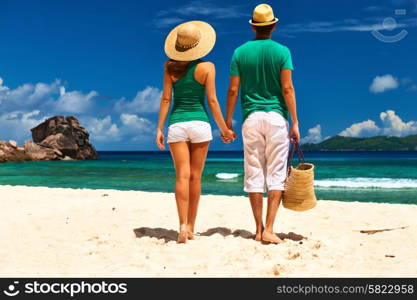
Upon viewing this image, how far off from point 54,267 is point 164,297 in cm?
163

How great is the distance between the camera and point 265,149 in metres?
5.29

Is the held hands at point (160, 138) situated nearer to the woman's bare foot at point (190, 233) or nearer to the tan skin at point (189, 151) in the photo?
the tan skin at point (189, 151)

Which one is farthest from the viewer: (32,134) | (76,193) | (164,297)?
(32,134)

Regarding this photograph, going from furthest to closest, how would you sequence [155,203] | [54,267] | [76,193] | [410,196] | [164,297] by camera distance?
1. [410,196]
2. [76,193]
3. [155,203]
4. [54,267]
5. [164,297]

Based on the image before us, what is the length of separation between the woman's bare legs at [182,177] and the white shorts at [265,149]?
670 mm

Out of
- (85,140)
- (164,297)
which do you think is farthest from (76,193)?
(85,140)

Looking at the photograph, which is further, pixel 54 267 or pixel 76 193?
pixel 76 193

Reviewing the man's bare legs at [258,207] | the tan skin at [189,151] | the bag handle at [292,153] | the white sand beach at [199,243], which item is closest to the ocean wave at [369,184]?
the white sand beach at [199,243]

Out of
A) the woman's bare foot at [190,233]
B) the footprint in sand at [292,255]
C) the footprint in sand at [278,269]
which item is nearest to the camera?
the footprint in sand at [278,269]

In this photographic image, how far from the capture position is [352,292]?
3775mm

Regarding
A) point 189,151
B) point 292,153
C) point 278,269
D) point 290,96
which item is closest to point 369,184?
point 292,153

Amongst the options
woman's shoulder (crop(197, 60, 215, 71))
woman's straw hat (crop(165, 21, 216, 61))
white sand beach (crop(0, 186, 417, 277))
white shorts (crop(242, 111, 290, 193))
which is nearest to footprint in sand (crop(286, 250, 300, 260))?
white sand beach (crop(0, 186, 417, 277))

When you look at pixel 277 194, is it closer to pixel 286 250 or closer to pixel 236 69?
pixel 286 250

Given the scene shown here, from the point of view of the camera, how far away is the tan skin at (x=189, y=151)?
525 cm
